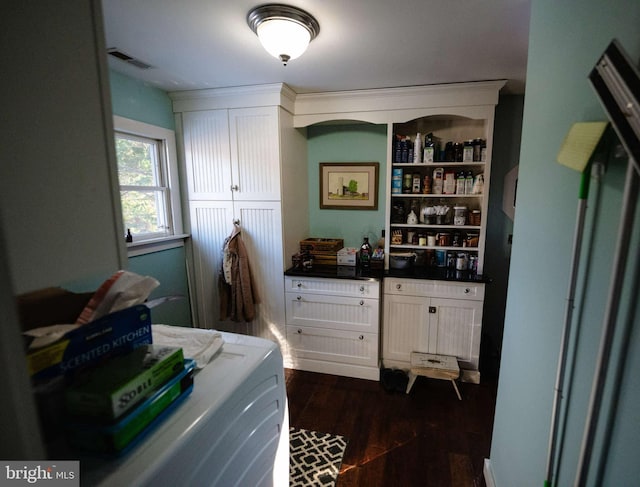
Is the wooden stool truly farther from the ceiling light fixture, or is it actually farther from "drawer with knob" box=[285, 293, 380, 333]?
the ceiling light fixture

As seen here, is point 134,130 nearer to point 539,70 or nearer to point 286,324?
point 286,324

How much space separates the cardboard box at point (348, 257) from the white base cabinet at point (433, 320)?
0.37 meters

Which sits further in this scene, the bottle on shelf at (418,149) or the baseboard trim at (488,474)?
the bottle on shelf at (418,149)

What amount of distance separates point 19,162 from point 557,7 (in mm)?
1540

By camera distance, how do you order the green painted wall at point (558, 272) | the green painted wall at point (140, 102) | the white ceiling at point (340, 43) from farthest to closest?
1. the green painted wall at point (140, 102)
2. the white ceiling at point (340, 43)
3. the green painted wall at point (558, 272)

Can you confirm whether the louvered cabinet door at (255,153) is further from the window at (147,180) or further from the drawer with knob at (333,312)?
the drawer with knob at (333,312)

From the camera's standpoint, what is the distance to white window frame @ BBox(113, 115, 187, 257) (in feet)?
7.64

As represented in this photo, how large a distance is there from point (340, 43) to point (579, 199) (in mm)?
1503

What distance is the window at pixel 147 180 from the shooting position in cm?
234

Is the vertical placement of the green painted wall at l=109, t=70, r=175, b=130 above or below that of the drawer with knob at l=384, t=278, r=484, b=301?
above

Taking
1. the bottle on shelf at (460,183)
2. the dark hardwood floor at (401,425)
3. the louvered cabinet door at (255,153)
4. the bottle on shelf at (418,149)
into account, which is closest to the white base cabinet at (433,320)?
the dark hardwood floor at (401,425)

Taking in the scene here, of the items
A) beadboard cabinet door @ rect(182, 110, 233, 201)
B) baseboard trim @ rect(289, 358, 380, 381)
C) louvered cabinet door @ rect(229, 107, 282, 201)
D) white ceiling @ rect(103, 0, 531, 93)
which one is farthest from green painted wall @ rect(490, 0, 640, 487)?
beadboard cabinet door @ rect(182, 110, 233, 201)

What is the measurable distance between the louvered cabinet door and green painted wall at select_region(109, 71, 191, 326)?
0.61 metres

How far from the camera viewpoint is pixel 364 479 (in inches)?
65.7
